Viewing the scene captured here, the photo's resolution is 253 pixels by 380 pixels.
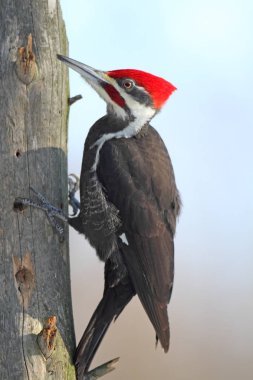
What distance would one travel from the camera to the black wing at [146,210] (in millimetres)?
4789

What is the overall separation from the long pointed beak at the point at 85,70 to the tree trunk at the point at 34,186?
0.18 feet

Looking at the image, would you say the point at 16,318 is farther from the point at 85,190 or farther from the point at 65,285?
the point at 85,190

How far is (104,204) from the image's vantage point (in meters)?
4.95

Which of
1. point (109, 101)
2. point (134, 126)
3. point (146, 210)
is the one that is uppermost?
point (109, 101)

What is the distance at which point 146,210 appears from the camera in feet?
16.2

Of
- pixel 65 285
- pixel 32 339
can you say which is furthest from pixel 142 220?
pixel 32 339

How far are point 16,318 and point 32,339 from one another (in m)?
0.12

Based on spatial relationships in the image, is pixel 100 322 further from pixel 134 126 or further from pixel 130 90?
pixel 130 90

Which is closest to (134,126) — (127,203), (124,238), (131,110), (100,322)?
(131,110)

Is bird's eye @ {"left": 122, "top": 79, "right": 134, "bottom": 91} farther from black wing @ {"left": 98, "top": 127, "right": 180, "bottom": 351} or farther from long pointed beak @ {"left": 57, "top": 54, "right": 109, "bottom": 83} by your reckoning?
black wing @ {"left": 98, "top": 127, "right": 180, "bottom": 351}

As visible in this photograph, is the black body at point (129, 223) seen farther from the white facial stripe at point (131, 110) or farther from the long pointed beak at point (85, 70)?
the long pointed beak at point (85, 70)

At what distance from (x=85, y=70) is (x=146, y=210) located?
792 millimetres

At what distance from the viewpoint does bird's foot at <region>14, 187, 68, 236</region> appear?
4527mm

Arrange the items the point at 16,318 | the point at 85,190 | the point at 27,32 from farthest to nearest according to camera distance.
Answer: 1. the point at 85,190
2. the point at 27,32
3. the point at 16,318
